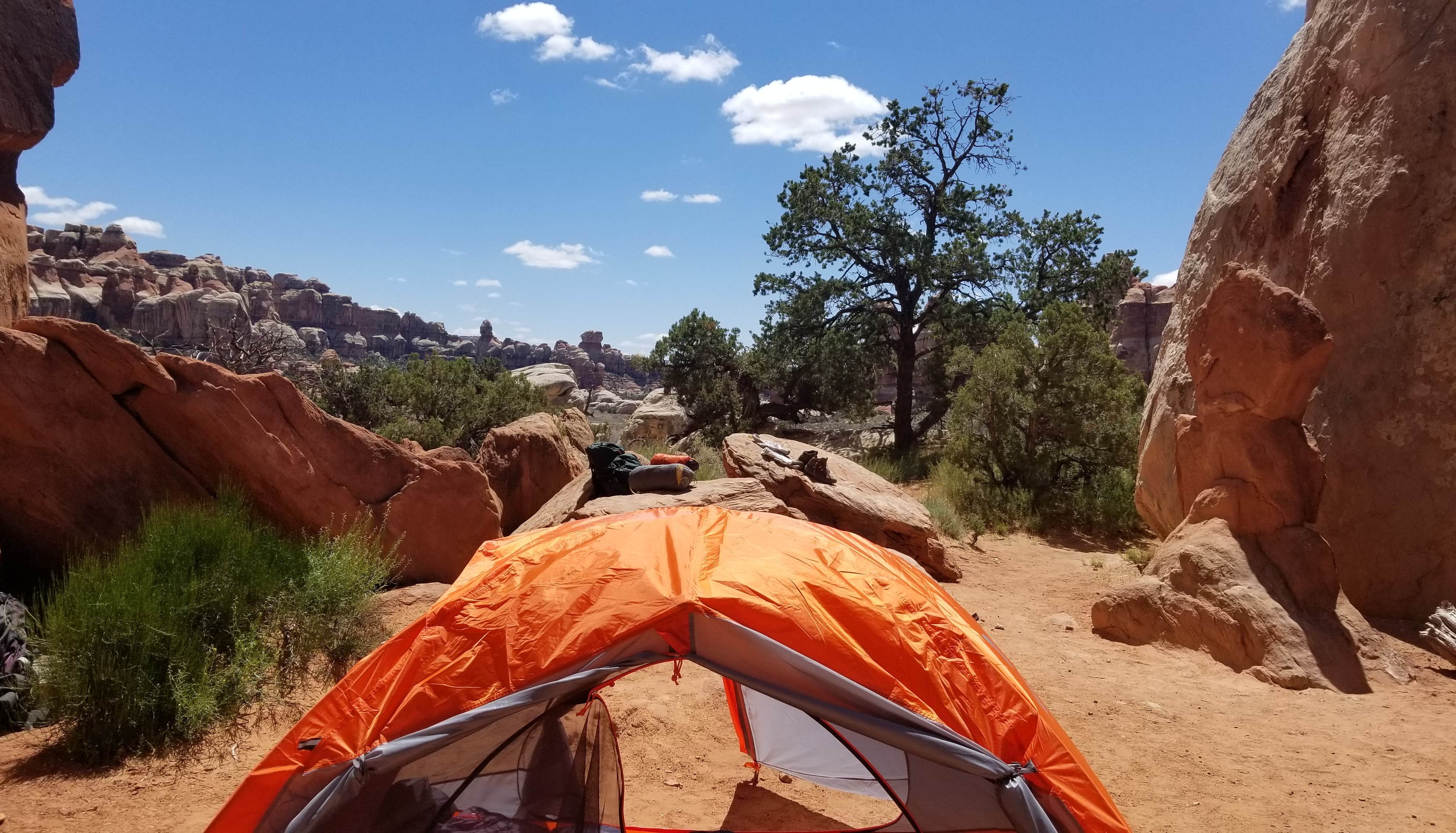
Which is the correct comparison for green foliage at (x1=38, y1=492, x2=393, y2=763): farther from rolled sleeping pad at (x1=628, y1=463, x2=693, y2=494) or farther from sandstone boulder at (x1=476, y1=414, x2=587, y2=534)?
sandstone boulder at (x1=476, y1=414, x2=587, y2=534)

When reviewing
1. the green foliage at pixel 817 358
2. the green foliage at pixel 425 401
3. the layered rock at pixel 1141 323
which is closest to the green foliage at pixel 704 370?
the green foliage at pixel 817 358

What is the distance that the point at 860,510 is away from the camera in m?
9.55

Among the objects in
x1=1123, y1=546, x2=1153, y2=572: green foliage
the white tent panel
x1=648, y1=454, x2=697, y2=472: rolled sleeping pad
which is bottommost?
the white tent panel

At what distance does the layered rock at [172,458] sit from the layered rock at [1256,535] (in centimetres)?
A: 648

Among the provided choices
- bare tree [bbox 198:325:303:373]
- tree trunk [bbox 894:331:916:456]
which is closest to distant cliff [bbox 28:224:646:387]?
bare tree [bbox 198:325:303:373]

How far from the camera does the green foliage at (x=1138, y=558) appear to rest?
985cm

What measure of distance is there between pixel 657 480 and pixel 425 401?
8.08 metres

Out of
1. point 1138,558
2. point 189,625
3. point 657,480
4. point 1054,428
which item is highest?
point 1054,428

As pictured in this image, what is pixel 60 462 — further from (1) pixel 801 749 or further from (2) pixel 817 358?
(2) pixel 817 358

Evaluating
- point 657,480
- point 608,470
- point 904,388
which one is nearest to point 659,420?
point 904,388

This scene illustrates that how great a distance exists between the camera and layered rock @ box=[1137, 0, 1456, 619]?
7098 mm

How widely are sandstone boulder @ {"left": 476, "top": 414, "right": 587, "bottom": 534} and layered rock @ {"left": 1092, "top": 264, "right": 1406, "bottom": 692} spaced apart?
6346 millimetres

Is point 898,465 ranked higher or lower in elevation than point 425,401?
lower

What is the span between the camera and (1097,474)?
13031 millimetres
